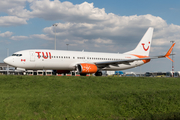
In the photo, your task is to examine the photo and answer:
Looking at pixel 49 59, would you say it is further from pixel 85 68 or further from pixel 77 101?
pixel 77 101

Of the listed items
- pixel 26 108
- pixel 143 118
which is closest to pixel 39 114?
pixel 26 108

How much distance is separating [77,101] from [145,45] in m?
32.3

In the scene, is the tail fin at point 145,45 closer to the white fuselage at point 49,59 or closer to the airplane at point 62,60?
the airplane at point 62,60

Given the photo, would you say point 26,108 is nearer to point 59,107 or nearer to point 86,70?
point 59,107

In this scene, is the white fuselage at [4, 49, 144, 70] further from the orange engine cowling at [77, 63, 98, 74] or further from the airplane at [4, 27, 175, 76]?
the orange engine cowling at [77, 63, 98, 74]

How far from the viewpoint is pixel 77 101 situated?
14.8m

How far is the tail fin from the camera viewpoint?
42.7 meters

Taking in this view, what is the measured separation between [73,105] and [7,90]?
21.4 ft

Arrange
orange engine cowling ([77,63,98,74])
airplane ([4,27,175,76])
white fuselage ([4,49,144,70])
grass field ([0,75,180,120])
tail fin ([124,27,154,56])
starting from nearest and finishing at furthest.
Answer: grass field ([0,75,180,120]), white fuselage ([4,49,144,70]), airplane ([4,27,175,76]), orange engine cowling ([77,63,98,74]), tail fin ([124,27,154,56])

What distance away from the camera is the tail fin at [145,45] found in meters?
42.7

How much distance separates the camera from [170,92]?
1952 cm

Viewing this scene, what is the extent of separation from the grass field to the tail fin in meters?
21.5

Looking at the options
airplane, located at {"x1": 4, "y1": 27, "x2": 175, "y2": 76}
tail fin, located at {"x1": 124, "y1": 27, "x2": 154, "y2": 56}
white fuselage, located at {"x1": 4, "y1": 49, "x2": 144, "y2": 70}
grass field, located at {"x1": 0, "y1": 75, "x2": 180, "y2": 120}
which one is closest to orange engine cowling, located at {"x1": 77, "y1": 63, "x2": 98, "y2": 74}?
airplane, located at {"x1": 4, "y1": 27, "x2": 175, "y2": 76}

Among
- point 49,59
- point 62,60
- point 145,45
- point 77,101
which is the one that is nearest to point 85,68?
point 62,60
